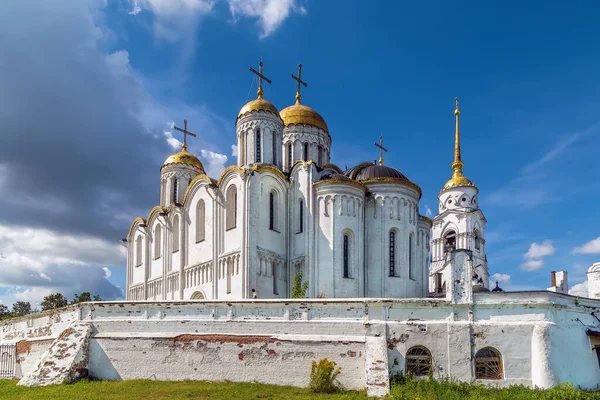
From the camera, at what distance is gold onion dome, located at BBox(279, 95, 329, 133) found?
35.6 meters

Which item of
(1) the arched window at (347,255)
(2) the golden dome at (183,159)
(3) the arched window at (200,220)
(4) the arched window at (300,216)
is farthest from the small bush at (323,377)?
(2) the golden dome at (183,159)

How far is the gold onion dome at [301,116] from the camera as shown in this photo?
117ft

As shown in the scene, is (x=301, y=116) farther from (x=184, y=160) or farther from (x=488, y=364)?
(x=488, y=364)

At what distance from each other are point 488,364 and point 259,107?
20162 millimetres

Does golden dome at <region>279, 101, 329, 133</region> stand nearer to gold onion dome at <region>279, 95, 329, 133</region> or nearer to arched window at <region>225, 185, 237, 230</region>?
gold onion dome at <region>279, 95, 329, 133</region>

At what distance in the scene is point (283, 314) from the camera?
1880cm

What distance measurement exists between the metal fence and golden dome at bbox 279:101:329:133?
19.9 m

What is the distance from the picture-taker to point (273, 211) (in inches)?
1158

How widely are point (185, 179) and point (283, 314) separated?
23.8m

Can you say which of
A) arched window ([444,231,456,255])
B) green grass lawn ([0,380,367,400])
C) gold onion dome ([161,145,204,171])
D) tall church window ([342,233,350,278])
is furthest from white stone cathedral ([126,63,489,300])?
arched window ([444,231,456,255])

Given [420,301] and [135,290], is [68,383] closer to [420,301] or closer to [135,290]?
[420,301]

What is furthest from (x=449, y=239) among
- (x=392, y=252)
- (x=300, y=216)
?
(x=300, y=216)

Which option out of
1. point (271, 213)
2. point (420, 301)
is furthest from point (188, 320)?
point (271, 213)

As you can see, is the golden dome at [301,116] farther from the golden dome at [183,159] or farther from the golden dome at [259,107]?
the golden dome at [183,159]
